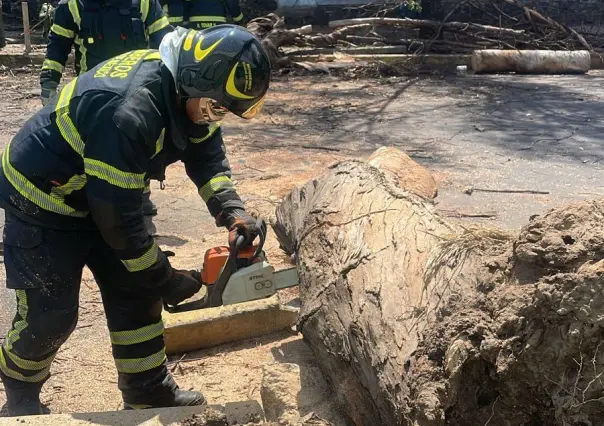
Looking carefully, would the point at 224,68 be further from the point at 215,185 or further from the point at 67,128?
the point at 215,185

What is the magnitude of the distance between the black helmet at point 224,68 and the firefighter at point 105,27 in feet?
7.81

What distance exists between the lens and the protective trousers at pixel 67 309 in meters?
2.83

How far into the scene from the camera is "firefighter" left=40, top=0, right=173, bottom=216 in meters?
4.95

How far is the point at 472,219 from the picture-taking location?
18.0 feet

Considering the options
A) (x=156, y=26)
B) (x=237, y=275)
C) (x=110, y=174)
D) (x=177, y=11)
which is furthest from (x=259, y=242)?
(x=177, y=11)

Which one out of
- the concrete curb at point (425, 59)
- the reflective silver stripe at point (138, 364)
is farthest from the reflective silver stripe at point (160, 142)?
the concrete curb at point (425, 59)

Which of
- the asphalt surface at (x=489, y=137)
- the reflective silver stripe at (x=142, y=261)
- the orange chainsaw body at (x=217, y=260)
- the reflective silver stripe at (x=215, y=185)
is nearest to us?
the reflective silver stripe at (x=142, y=261)

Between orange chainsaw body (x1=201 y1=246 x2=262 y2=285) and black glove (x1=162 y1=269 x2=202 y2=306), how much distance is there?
0.06 m

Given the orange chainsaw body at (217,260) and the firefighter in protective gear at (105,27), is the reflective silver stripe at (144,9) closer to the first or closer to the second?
the firefighter in protective gear at (105,27)

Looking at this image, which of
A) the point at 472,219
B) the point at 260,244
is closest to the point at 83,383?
the point at 260,244

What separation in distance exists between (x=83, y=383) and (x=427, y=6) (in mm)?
13611

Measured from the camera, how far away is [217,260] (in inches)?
121

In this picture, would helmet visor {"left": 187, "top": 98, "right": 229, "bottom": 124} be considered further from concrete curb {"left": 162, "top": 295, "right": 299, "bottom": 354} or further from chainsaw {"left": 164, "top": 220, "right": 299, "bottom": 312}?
concrete curb {"left": 162, "top": 295, "right": 299, "bottom": 354}

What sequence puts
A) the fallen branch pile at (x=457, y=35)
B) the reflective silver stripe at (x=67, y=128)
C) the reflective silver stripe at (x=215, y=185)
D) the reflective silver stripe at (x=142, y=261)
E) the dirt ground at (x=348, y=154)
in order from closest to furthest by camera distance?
1. the reflective silver stripe at (x=67, y=128)
2. the reflective silver stripe at (x=142, y=261)
3. the reflective silver stripe at (x=215, y=185)
4. the dirt ground at (x=348, y=154)
5. the fallen branch pile at (x=457, y=35)
